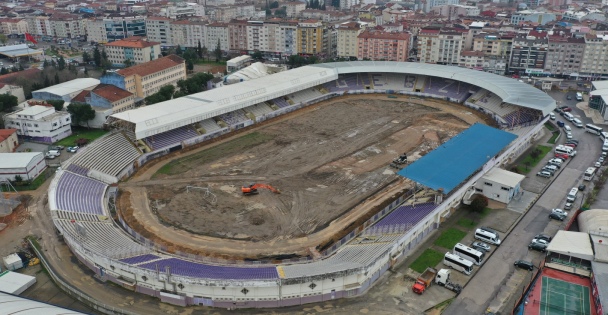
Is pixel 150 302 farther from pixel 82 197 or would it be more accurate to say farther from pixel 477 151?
pixel 477 151

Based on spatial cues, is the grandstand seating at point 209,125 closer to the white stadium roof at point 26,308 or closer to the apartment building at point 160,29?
the white stadium roof at point 26,308

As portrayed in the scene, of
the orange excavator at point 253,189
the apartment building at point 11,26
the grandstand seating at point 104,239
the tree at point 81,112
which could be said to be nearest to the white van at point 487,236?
the orange excavator at point 253,189

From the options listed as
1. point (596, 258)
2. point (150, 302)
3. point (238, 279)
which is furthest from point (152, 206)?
point (596, 258)

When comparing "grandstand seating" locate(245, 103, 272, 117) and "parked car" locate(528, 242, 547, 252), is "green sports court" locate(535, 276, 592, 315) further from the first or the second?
"grandstand seating" locate(245, 103, 272, 117)

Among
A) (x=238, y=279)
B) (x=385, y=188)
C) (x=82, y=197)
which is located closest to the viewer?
(x=238, y=279)

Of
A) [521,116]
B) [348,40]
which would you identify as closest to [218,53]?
[348,40]

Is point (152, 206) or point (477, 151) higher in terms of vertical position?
point (477, 151)
